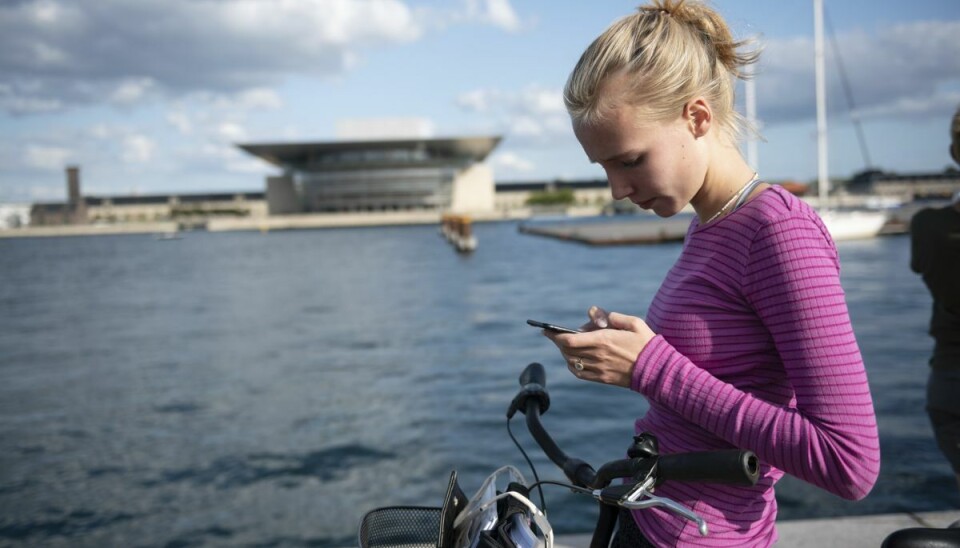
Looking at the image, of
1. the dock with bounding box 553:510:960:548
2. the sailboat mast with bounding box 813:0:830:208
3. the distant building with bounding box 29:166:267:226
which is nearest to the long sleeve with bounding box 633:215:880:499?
the dock with bounding box 553:510:960:548

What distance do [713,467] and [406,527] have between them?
2.03 feet

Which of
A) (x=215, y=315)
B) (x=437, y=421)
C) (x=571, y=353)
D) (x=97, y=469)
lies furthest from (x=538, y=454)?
(x=215, y=315)

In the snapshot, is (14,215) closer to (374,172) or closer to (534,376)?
(374,172)

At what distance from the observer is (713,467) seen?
102 centimetres

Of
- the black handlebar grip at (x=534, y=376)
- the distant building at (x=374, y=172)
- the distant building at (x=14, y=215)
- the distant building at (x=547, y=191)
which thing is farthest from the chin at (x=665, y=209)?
the distant building at (x=14, y=215)

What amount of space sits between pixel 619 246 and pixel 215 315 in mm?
20536

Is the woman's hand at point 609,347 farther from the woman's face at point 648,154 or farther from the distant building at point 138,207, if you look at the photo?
the distant building at point 138,207

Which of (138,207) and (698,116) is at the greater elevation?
(138,207)

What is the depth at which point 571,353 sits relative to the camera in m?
1.14

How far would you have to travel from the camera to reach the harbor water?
5434 mm

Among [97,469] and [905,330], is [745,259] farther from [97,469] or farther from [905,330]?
[905,330]

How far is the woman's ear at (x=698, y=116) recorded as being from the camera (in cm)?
115

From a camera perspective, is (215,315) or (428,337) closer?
(428,337)

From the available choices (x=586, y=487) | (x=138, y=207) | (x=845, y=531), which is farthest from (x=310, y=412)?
(x=138, y=207)
